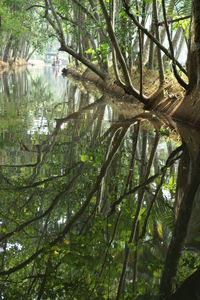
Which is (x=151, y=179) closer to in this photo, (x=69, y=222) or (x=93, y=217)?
(x=93, y=217)

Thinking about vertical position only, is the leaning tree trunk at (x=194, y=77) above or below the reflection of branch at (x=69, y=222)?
above

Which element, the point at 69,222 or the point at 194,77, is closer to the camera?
the point at 69,222

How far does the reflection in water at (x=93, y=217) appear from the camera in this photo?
2.71 metres

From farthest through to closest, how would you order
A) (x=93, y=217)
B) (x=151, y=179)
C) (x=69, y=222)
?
(x=151, y=179)
(x=93, y=217)
(x=69, y=222)

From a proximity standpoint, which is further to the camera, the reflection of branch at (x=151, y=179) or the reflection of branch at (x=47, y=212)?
the reflection of branch at (x=151, y=179)

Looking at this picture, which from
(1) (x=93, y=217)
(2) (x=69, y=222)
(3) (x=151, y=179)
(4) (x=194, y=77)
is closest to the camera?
(2) (x=69, y=222)

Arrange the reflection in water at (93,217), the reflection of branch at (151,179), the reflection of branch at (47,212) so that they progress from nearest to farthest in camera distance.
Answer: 1. the reflection in water at (93,217)
2. the reflection of branch at (47,212)
3. the reflection of branch at (151,179)

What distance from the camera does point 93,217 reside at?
3881 mm

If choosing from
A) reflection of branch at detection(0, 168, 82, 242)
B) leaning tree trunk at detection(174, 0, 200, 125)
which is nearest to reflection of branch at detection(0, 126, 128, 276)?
reflection of branch at detection(0, 168, 82, 242)

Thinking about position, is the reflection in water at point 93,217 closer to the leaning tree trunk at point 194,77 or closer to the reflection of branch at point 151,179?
the reflection of branch at point 151,179

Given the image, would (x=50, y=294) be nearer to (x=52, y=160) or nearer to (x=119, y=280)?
(x=119, y=280)

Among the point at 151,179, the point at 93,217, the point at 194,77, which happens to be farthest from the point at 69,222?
the point at 194,77

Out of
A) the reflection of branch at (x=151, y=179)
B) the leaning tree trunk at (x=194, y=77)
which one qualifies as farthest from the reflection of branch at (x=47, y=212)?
the leaning tree trunk at (x=194, y=77)

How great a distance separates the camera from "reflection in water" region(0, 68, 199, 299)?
2707 millimetres
